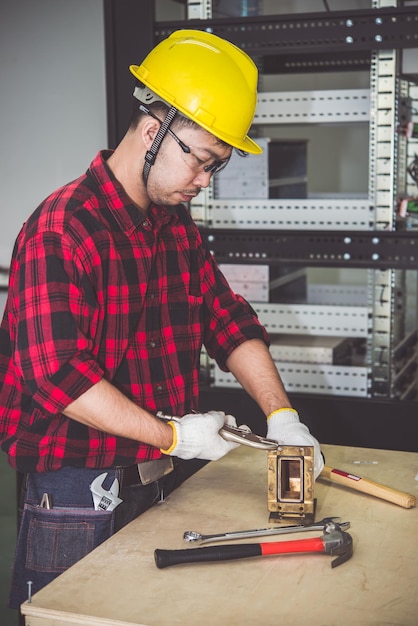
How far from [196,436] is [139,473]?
0.59 ft

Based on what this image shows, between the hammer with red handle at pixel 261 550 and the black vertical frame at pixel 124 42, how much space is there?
213cm

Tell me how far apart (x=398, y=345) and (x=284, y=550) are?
2021mm

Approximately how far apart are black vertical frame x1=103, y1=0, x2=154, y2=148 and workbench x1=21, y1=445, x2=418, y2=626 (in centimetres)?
189

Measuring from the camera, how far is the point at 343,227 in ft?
10.6

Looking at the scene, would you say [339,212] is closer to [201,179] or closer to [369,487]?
[201,179]

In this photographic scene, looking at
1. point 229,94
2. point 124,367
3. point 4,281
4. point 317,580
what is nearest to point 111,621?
point 317,580

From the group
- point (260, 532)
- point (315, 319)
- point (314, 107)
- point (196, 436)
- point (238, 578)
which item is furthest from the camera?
point (315, 319)

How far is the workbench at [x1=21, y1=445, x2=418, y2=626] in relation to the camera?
1.36 m

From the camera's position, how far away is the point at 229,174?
3.44 meters

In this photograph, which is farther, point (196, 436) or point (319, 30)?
point (319, 30)

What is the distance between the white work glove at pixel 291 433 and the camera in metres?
1.90

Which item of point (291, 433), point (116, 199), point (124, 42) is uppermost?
point (124, 42)

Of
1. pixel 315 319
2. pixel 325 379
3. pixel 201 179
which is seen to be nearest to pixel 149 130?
pixel 201 179

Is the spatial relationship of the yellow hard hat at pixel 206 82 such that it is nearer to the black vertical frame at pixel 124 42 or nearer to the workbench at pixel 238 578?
the workbench at pixel 238 578
